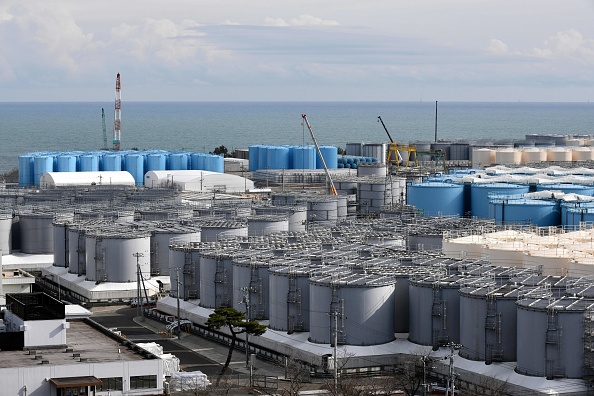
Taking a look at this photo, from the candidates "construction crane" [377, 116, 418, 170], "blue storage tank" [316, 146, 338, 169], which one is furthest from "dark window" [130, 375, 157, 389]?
"blue storage tank" [316, 146, 338, 169]

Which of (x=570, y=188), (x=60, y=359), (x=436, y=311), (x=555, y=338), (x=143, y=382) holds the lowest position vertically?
(x=143, y=382)

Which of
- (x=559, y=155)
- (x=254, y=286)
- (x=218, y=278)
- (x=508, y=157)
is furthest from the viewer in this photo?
(x=559, y=155)

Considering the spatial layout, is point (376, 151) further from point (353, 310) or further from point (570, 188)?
point (353, 310)

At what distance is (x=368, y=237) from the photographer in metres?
36.6

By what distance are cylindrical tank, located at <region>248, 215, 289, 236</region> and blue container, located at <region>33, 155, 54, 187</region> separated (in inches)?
1062

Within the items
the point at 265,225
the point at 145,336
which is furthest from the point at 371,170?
the point at 145,336

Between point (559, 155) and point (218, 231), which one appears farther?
point (559, 155)

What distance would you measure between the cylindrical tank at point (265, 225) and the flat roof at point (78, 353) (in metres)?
16.0

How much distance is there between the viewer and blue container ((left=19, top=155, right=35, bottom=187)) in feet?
217

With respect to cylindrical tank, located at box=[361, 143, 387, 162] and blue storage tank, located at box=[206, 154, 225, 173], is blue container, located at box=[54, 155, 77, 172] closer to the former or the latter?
blue storage tank, located at box=[206, 154, 225, 173]

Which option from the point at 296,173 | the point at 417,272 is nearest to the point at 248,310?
the point at 417,272

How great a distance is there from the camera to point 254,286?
99.2 ft

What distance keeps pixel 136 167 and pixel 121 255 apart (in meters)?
31.1

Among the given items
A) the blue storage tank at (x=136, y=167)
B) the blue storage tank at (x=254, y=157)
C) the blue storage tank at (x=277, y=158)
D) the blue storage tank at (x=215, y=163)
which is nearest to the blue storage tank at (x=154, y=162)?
the blue storage tank at (x=136, y=167)
